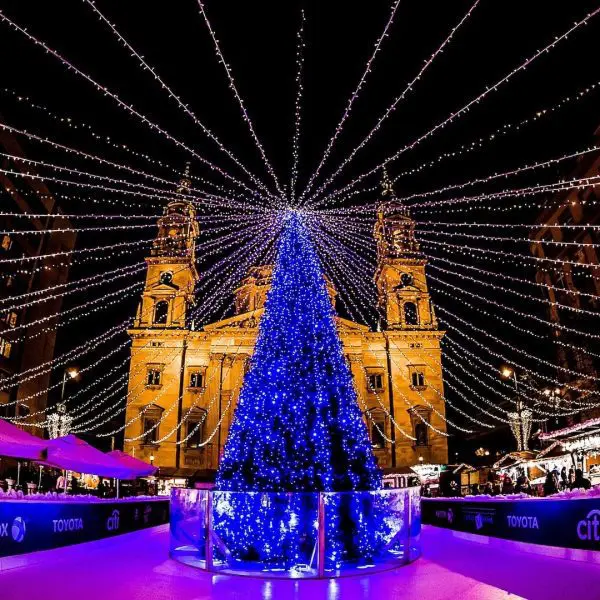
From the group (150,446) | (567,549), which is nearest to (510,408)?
(150,446)

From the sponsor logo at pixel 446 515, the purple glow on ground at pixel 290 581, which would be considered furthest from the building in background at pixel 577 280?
the purple glow on ground at pixel 290 581

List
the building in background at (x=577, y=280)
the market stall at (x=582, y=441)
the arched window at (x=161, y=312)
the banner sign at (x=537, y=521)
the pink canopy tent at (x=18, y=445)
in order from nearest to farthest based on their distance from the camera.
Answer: the banner sign at (x=537, y=521), the pink canopy tent at (x=18, y=445), the market stall at (x=582, y=441), the building in background at (x=577, y=280), the arched window at (x=161, y=312)

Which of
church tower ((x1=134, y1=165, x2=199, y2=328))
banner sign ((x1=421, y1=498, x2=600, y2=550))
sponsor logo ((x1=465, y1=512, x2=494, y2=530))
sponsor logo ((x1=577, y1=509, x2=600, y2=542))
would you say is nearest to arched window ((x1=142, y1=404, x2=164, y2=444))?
church tower ((x1=134, y1=165, x2=199, y2=328))

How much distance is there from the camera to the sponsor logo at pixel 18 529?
23.9ft

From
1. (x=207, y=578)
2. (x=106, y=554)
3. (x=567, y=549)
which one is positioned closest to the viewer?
(x=207, y=578)

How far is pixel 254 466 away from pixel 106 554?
3.24 metres

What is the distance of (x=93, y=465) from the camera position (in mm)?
12695

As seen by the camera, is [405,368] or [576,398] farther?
[405,368]

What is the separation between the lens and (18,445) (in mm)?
9188

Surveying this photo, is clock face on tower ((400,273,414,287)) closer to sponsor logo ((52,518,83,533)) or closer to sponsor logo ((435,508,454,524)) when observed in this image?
sponsor logo ((435,508,454,524))

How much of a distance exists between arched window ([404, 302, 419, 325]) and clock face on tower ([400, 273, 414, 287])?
165cm

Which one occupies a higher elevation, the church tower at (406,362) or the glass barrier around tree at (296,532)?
the church tower at (406,362)

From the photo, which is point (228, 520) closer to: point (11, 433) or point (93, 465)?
point (11, 433)

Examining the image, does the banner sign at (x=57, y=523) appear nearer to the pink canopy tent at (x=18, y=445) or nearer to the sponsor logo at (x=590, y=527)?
the pink canopy tent at (x=18, y=445)
